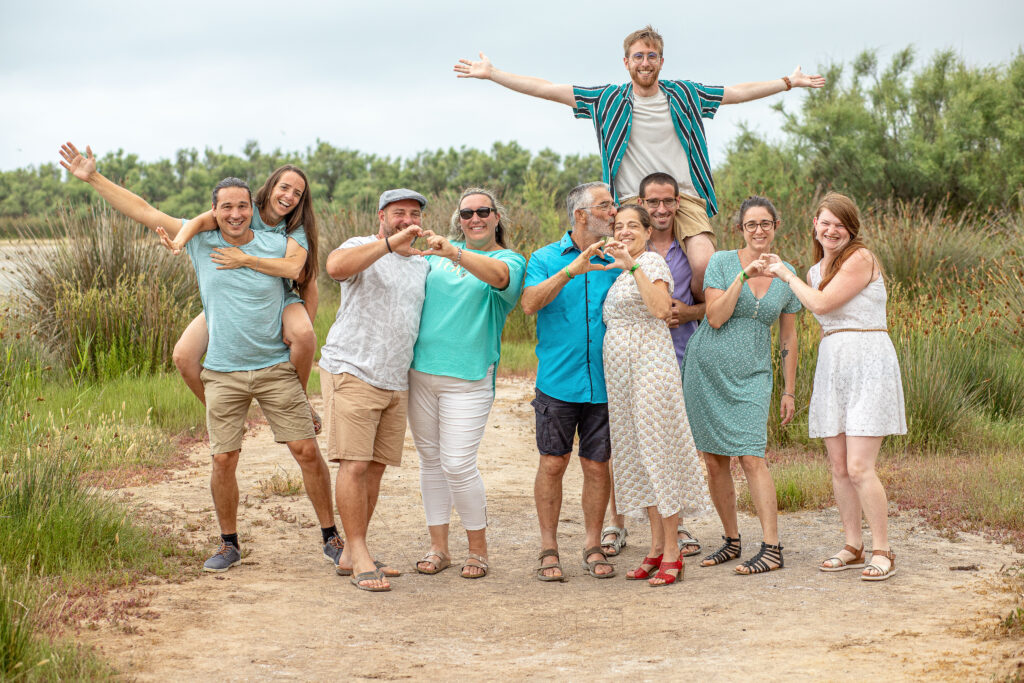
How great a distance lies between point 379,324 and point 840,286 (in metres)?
2.34

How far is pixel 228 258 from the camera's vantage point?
554 centimetres

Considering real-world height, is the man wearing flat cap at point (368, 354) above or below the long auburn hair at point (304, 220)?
below

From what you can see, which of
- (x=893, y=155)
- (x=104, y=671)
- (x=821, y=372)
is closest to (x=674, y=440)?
(x=821, y=372)

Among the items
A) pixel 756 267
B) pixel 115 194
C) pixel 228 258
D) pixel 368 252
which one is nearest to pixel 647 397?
pixel 756 267

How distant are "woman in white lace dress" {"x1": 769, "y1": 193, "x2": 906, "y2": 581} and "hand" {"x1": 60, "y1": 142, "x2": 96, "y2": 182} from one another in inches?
142

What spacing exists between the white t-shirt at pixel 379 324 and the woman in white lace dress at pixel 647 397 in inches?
40.2

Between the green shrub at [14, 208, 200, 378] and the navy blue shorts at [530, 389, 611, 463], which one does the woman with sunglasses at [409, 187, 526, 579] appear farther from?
the green shrub at [14, 208, 200, 378]

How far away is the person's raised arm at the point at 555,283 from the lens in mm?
5082

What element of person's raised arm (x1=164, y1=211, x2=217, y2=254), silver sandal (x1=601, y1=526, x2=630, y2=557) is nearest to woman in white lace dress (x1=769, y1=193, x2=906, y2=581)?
silver sandal (x1=601, y1=526, x2=630, y2=557)

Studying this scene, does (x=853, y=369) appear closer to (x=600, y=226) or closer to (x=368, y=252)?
(x=600, y=226)

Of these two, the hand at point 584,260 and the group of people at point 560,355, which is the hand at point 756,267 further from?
the hand at point 584,260

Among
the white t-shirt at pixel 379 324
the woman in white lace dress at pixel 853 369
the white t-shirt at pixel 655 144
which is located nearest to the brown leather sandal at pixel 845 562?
the woman in white lace dress at pixel 853 369

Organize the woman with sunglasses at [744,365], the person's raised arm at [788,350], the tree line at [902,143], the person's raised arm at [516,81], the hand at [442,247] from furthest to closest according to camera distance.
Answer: the tree line at [902,143] < the person's raised arm at [516,81] < the person's raised arm at [788,350] < the woman with sunglasses at [744,365] < the hand at [442,247]

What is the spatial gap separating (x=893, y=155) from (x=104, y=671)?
18142 mm
